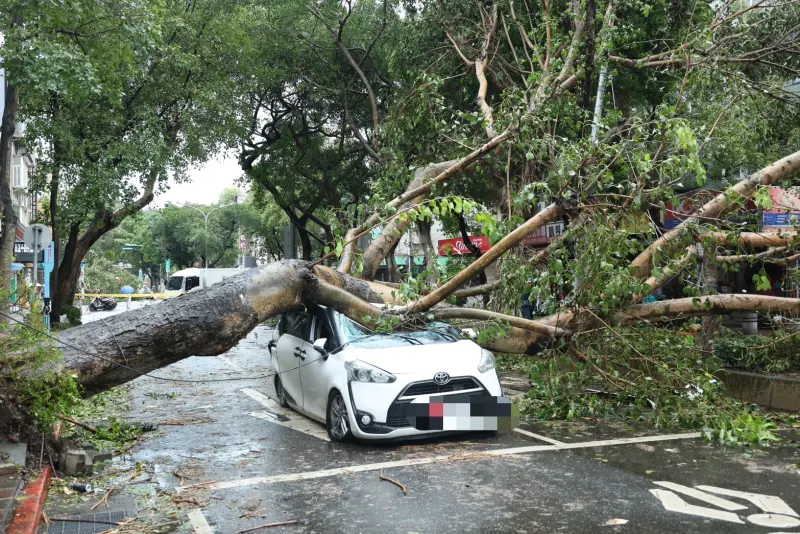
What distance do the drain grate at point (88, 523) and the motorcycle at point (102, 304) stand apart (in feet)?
168

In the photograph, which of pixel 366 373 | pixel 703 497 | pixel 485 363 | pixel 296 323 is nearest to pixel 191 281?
pixel 296 323

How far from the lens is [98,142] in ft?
63.3

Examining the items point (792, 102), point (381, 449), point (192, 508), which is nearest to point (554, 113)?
point (792, 102)

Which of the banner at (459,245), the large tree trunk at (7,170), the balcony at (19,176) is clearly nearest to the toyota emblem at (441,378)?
the large tree trunk at (7,170)

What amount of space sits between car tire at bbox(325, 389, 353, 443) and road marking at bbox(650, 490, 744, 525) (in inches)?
124

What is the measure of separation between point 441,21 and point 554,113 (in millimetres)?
6322

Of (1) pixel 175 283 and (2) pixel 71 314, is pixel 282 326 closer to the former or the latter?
(2) pixel 71 314

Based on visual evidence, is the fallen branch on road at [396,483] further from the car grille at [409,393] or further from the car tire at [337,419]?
the car tire at [337,419]

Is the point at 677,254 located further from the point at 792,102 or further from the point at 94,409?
the point at 94,409

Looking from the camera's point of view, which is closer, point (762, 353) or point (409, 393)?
point (409, 393)

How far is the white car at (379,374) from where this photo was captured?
7312 millimetres

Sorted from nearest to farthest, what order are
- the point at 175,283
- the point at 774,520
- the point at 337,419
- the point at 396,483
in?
the point at 774,520
the point at 396,483
the point at 337,419
the point at 175,283

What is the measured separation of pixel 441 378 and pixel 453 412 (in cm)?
35

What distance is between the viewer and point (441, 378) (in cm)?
Result: 736
